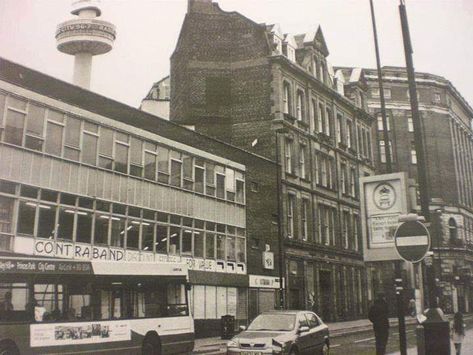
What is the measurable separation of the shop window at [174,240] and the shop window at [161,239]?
413 mm

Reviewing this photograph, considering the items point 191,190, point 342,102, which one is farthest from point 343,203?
point 191,190

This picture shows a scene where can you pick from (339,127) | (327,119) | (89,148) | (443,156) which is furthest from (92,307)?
(443,156)

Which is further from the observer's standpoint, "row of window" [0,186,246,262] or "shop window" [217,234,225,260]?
"shop window" [217,234,225,260]

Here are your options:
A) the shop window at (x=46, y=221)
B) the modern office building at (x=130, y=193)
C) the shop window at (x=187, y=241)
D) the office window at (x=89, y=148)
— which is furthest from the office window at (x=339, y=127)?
the shop window at (x=46, y=221)

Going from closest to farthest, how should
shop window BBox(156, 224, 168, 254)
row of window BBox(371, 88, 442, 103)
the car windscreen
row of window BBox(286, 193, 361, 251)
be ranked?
the car windscreen
shop window BBox(156, 224, 168, 254)
row of window BBox(286, 193, 361, 251)
row of window BBox(371, 88, 442, 103)

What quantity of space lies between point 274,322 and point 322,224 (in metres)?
32.9

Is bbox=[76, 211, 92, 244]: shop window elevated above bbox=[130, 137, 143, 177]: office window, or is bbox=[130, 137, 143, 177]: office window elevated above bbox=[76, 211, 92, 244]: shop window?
bbox=[130, 137, 143, 177]: office window

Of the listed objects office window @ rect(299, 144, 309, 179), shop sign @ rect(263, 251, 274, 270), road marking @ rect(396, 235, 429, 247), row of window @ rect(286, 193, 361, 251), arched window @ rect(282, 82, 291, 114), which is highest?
arched window @ rect(282, 82, 291, 114)

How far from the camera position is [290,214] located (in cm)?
4291

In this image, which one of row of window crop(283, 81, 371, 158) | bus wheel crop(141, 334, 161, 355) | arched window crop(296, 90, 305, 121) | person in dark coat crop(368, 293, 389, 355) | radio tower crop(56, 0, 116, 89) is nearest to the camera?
person in dark coat crop(368, 293, 389, 355)

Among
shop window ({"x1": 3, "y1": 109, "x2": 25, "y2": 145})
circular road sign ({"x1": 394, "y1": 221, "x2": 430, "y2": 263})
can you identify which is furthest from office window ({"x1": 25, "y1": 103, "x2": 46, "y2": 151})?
circular road sign ({"x1": 394, "y1": 221, "x2": 430, "y2": 263})

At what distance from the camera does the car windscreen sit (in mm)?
15312

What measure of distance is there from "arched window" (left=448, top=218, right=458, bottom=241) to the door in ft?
105

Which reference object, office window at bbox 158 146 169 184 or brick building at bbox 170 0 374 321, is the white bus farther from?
brick building at bbox 170 0 374 321
